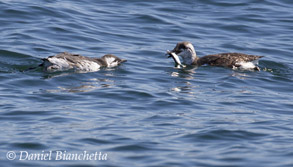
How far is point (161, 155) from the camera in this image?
350 inches

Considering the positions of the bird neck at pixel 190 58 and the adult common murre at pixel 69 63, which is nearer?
the adult common murre at pixel 69 63

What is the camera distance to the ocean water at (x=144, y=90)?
9.11 meters

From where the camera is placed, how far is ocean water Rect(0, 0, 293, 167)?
359 inches

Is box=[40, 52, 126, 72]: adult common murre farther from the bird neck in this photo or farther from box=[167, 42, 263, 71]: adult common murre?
the bird neck

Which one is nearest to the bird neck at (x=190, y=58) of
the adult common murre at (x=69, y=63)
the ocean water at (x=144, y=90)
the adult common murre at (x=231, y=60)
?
the adult common murre at (x=231, y=60)

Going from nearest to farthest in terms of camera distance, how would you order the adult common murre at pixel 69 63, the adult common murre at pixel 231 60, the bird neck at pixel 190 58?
the adult common murre at pixel 69 63 → the adult common murre at pixel 231 60 → the bird neck at pixel 190 58

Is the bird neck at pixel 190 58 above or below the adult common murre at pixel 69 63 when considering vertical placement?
below

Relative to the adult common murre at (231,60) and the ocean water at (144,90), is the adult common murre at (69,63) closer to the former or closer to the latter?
the ocean water at (144,90)

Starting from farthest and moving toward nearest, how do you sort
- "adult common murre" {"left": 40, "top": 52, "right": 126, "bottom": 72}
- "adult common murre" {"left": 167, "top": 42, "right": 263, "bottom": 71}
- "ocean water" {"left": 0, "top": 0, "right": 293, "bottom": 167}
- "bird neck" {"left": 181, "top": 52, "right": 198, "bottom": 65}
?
"bird neck" {"left": 181, "top": 52, "right": 198, "bottom": 65}
"adult common murre" {"left": 167, "top": 42, "right": 263, "bottom": 71}
"adult common murre" {"left": 40, "top": 52, "right": 126, "bottom": 72}
"ocean water" {"left": 0, "top": 0, "right": 293, "bottom": 167}

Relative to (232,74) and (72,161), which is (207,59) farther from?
(72,161)

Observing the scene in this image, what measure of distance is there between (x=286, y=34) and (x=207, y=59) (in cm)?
560

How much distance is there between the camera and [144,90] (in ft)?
43.3

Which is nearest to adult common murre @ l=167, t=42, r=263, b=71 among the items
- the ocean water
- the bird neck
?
the ocean water

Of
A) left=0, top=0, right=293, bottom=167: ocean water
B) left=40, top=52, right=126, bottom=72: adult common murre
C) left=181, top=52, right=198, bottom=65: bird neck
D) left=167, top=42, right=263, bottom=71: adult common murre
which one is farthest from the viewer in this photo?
left=181, top=52, right=198, bottom=65: bird neck
